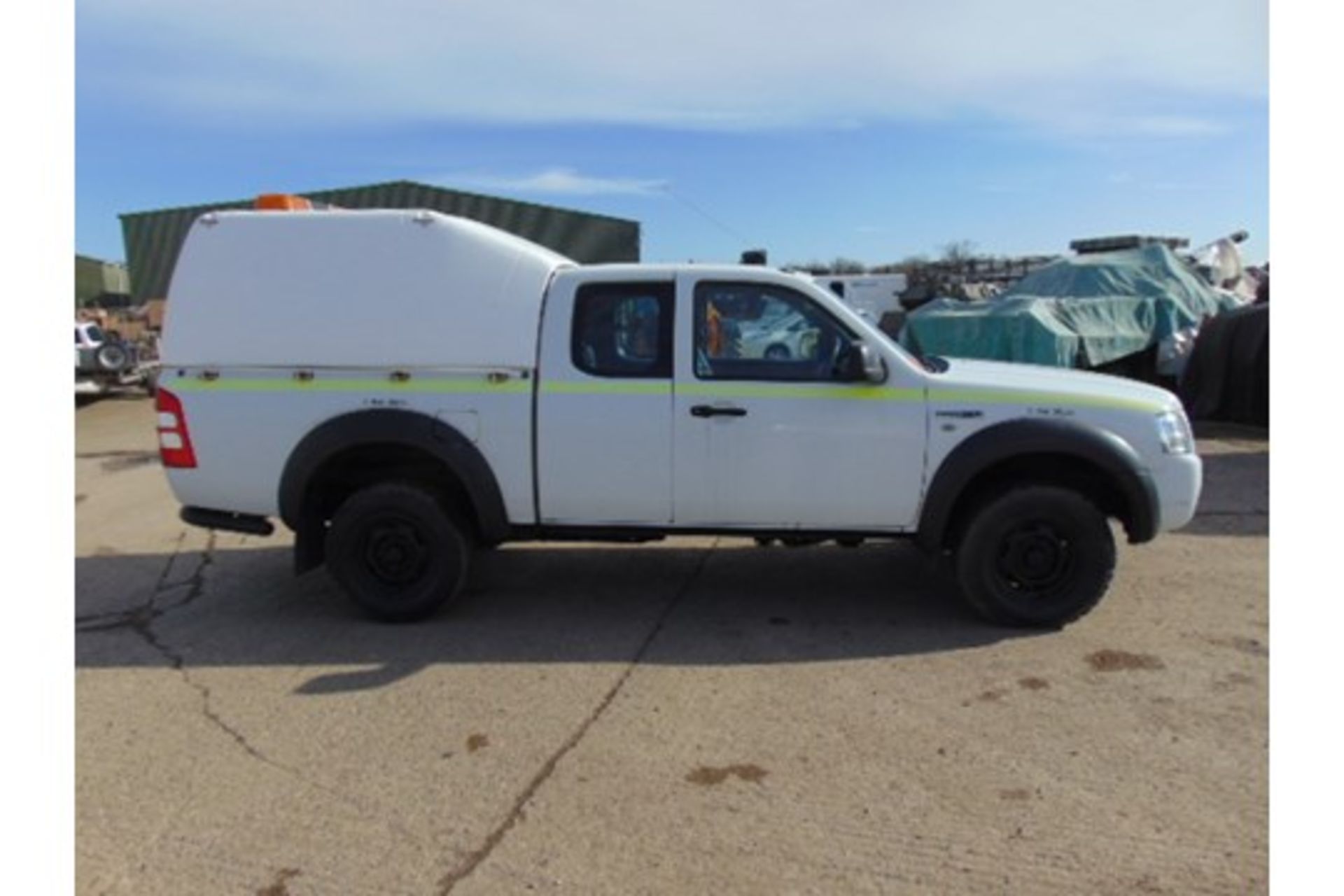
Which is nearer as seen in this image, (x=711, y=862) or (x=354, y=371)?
(x=711, y=862)

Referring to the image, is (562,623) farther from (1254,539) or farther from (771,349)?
(1254,539)

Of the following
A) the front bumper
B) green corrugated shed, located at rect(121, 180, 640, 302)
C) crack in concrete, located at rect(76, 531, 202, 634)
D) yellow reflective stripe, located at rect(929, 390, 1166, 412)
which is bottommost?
crack in concrete, located at rect(76, 531, 202, 634)

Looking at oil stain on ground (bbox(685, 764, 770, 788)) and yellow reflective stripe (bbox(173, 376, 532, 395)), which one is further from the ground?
yellow reflective stripe (bbox(173, 376, 532, 395))

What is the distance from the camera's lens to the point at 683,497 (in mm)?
5219

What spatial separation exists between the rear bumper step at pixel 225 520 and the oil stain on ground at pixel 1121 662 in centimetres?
465

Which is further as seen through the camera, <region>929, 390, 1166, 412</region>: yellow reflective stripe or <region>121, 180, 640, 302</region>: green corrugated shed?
<region>121, 180, 640, 302</region>: green corrugated shed

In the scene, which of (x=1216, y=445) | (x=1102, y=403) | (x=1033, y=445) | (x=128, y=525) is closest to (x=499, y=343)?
(x=1033, y=445)

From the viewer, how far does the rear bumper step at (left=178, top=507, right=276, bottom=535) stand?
555 cm

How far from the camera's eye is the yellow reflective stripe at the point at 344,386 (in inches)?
206

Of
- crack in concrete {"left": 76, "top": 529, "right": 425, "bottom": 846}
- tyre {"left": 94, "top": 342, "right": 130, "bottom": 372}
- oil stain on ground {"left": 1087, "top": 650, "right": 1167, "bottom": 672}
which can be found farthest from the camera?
tyre {"left": 94, "top": 342, "right": 130, "bottom": 372}

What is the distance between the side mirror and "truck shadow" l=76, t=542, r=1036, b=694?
1.39 m

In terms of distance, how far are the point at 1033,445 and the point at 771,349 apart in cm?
148

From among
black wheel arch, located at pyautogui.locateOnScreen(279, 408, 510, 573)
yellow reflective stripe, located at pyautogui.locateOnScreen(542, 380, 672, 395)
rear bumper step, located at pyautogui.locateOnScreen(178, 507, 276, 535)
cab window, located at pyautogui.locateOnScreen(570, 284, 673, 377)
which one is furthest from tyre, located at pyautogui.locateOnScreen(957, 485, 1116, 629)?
rear bumper step, located at pyautogui.locateOnScreen(178, 507, 276, 535)

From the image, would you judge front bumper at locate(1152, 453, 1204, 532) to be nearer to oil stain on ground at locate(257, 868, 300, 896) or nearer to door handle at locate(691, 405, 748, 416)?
door handle at locate(691, 405, 748, 416)
